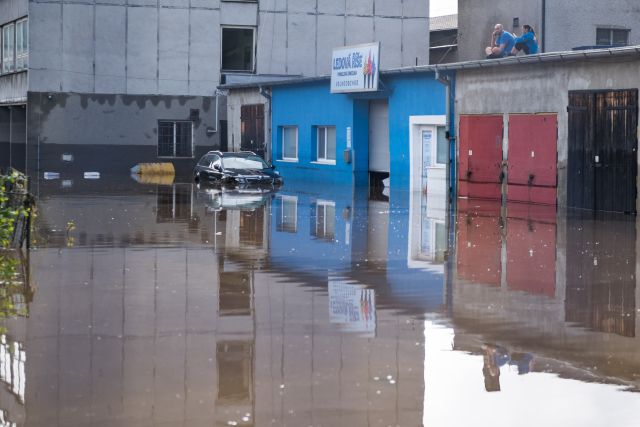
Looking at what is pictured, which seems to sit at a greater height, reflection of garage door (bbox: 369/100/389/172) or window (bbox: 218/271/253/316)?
reflection of garage door (bbox: 369/100/389/172)

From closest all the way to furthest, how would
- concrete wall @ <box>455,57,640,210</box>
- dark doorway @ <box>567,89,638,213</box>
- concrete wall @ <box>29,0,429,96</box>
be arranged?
dark doorway @ <box>567,89,638,213</box>
concrete wall @ <box>455,57,640,210</box>
concrete wall @ <box>29,0,429,96</box>

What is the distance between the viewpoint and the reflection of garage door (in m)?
39.2

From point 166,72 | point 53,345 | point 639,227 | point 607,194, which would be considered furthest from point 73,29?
point 53,345

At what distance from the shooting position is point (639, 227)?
71.5ft

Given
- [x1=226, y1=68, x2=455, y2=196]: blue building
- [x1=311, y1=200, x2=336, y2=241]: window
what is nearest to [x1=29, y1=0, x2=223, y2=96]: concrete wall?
[x1=226, y1=68, x2=455, y2=196]: blue building

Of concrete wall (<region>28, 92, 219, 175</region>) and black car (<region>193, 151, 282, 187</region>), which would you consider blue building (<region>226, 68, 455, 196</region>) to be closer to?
concrete wall (<region>28, 92, 219, 175</region>)

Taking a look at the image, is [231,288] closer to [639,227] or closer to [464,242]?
[464,242]

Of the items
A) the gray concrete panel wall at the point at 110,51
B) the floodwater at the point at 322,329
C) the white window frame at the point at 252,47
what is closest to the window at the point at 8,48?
the gray concrete panel wall at the point at 110,51

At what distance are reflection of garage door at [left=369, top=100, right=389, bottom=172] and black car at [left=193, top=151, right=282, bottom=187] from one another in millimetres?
4036

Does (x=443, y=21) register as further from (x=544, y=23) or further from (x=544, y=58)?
(x=544, y=58)

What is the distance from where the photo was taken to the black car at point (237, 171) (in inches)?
1433

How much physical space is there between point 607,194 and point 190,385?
62.9 feet

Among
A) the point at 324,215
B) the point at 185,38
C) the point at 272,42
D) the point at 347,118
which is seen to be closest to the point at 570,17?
the point at 347,118

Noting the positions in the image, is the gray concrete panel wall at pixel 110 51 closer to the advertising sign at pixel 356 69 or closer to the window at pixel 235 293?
the advertising sign at pixel 356 69
